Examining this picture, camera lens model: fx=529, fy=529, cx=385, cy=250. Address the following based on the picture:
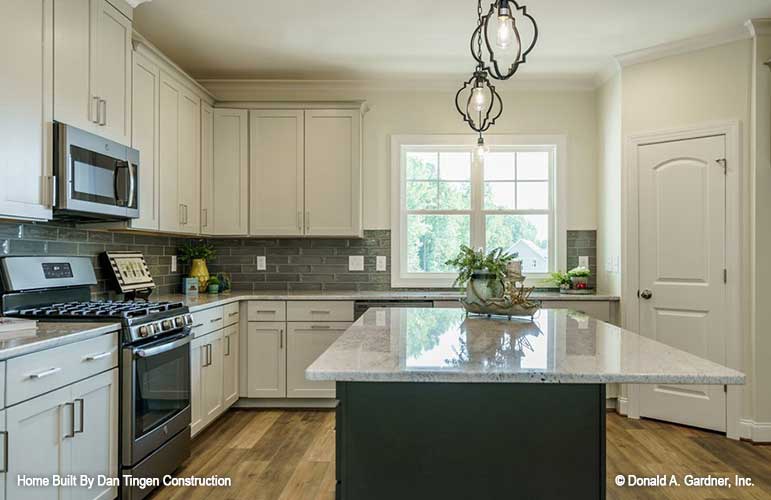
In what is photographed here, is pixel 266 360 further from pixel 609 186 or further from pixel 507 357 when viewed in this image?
pixel 609 186

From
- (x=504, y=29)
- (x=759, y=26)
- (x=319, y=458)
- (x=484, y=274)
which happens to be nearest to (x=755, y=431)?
(x=484, y=274)

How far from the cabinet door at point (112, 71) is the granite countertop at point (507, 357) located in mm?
1751

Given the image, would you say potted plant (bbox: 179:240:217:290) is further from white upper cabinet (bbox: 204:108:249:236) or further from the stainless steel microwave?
the stainless steel microwave

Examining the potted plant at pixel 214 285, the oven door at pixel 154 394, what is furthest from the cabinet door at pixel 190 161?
the oven door at pixel 154 394

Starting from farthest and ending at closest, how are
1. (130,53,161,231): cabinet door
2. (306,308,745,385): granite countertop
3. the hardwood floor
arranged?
(130,53,161,231): cabinet door, the hardwood floor, (306,308,745,385): granite countertop

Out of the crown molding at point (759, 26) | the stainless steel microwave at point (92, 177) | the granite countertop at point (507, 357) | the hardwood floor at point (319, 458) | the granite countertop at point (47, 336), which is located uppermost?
the crown molding at point (759, 26)

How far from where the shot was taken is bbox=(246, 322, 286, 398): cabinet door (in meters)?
4.00

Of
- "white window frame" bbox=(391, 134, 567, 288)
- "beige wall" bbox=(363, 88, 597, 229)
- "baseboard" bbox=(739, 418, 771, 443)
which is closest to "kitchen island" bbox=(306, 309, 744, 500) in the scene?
"baseboard" bbox=(739, 418, 771, 443)

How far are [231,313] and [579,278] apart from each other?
273 centimetres

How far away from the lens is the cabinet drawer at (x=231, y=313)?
3.74m

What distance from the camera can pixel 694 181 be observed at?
12.0ft

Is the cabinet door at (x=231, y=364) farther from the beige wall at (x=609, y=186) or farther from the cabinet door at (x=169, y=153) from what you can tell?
the beige wall at (x=609, y=186)

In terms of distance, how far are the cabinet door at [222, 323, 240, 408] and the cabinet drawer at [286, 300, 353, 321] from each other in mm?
418

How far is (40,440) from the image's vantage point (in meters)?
1.90
